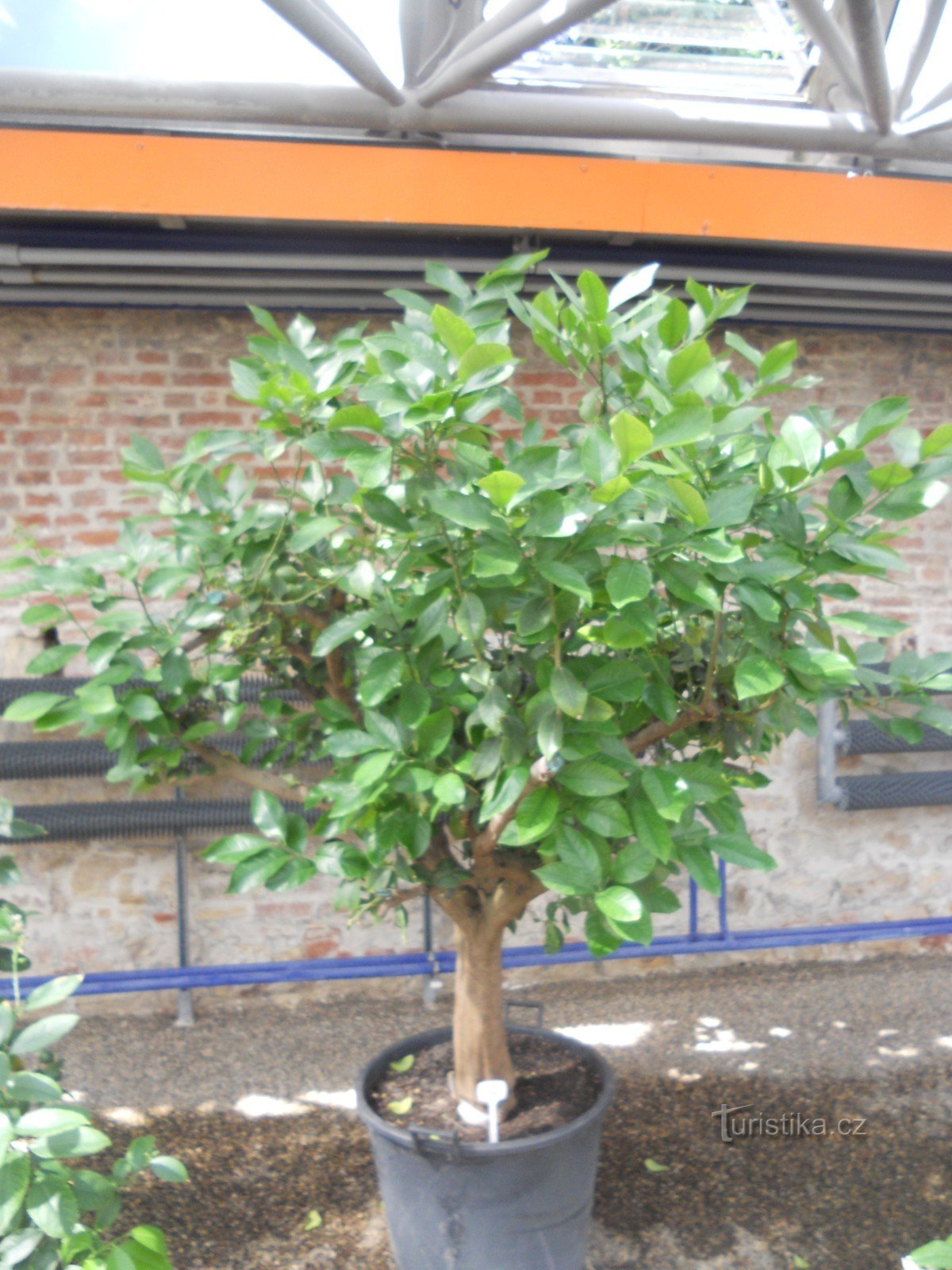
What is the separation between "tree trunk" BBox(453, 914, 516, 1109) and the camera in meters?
1.96

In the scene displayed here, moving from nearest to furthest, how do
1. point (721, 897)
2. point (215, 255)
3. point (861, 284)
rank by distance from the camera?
point (215, 255) → point (861, 284) → point (721, 897)

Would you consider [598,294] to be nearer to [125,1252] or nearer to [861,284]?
[125,1252]

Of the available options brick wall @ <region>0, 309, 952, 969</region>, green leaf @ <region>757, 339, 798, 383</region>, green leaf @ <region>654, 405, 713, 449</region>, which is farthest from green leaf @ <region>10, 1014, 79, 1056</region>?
brick wall @ <region>0, 309, 952, 969</region>

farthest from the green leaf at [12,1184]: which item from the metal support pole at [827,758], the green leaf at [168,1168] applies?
the metal support pole at [827,758]

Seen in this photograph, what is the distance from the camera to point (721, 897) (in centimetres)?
348

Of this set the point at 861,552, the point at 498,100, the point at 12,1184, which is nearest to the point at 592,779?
the point at 861,552

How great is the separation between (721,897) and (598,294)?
2.69 metres

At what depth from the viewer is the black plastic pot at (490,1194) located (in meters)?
1.81

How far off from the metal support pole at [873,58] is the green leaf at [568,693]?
171cm

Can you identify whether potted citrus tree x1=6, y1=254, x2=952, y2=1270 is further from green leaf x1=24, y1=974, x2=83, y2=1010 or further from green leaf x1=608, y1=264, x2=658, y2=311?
green leaf x1=24, y1=974, x2=83, y2=1010

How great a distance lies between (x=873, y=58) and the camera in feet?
7.27

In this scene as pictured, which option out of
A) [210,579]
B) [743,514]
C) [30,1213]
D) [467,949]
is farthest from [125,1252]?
[743,514]

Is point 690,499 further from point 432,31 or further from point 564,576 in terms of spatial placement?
point 432,31
